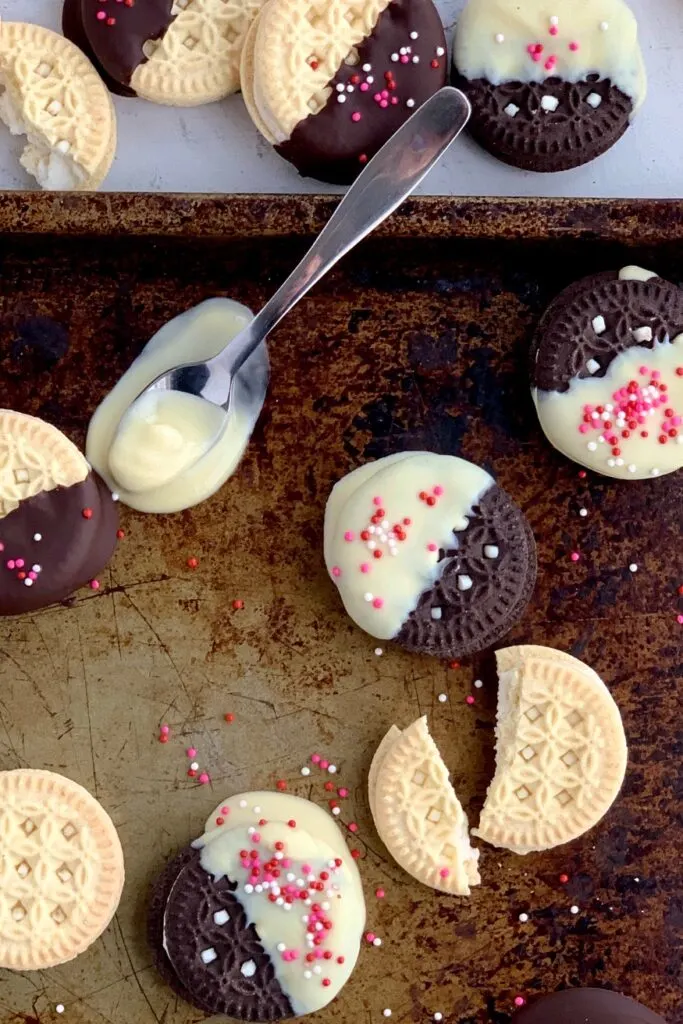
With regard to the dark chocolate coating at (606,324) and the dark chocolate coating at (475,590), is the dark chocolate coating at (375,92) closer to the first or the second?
the dark chocolate coating at (606,324)

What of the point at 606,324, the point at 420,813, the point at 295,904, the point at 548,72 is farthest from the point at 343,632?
the point at 548,72

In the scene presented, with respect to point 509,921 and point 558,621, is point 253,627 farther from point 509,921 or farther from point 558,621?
point 509,921

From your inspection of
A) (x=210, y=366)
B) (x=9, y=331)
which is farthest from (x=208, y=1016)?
(x=9, y=331)

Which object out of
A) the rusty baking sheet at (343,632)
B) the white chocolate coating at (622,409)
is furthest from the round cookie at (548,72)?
the white chocolate coating at (622,409)

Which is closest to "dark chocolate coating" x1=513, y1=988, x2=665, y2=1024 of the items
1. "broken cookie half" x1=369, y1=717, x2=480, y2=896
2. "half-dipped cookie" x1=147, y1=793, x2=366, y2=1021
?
"broken cookie half" x1=369, y1=717, x2=480, y2=896

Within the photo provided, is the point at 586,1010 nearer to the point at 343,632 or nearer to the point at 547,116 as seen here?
the point at 343,632

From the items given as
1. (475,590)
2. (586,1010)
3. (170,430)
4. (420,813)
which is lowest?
(586,1010)

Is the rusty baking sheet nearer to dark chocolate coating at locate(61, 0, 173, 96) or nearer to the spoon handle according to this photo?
the spoon handle
